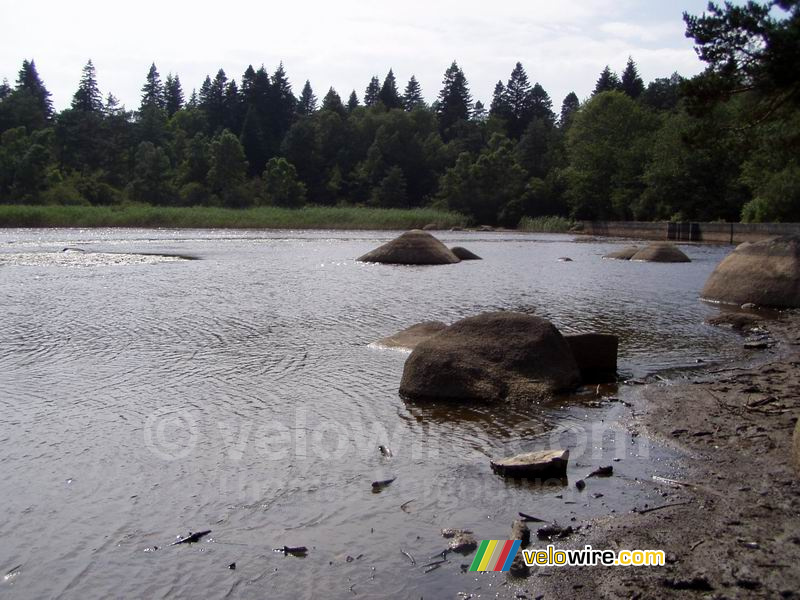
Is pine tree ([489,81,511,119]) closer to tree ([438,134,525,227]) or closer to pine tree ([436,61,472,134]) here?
pine tree ([436,61,472,134])

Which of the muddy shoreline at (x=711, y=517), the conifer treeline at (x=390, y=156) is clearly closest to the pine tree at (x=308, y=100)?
the conifer treeline at (x=390, y=156)

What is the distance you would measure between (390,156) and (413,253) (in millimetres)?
93897

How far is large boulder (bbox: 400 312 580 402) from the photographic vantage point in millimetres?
9086

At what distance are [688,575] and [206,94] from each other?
514ft

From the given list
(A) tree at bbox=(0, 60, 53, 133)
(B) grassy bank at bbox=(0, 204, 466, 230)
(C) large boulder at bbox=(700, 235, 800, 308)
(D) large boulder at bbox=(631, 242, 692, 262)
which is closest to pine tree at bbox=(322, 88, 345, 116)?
(A) tree at bbox=(0, 60, 53, 133)

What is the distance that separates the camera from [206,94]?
15025 centimetres

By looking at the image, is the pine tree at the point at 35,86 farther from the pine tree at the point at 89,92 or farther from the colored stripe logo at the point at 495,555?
the colored stripe logo at the point at 495,555

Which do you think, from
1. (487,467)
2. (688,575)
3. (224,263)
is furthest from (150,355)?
(224,263)

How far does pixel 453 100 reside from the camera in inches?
6004

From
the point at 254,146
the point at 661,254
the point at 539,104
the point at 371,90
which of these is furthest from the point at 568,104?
the point at 661,254

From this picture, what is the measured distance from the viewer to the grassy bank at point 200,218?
6581 cm

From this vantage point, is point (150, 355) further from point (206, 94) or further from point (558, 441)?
point (206, 94)

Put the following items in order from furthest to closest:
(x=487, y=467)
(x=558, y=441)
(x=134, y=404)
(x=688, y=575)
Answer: (x=134, y=404) → (x=558, y=441) → (x=487, y=467) → (x=688, y=575)

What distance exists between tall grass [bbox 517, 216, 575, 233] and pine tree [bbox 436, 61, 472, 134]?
68.1 meters
